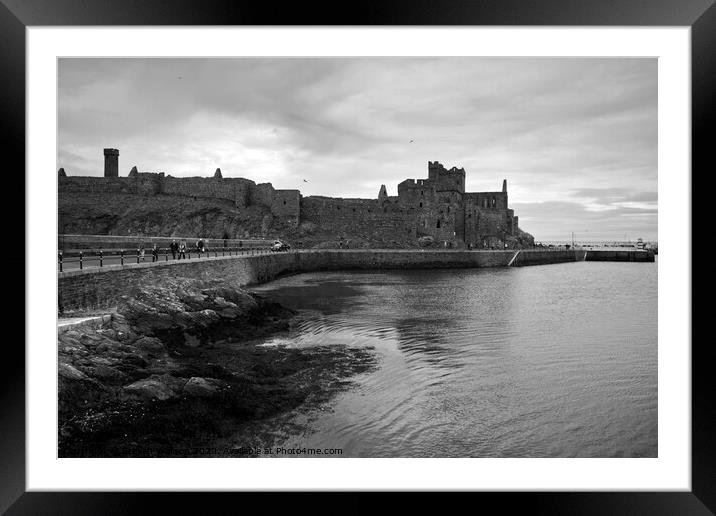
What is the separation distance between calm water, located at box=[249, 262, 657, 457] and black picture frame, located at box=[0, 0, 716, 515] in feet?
4.05

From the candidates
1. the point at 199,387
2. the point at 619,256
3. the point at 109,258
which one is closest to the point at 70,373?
the point at 199,387

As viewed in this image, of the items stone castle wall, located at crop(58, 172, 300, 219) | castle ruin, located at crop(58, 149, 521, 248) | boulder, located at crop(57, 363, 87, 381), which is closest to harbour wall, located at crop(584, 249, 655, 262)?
castle ruin, located at crop(58, 149, 521, 248)

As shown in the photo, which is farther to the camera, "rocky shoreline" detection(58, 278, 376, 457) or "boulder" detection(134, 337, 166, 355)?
"boulder" detection(134, 337, 166, 355)

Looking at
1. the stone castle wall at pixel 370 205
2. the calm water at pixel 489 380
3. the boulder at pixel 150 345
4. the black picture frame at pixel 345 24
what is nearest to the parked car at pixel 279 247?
the stone castle wall at pixel 370 205

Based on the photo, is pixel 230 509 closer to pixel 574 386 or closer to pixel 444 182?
pixel 574 386

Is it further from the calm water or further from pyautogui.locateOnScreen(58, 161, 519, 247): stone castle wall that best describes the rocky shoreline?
pyautogui.locateOnScreen(58, 161, 519, 247): stone castle wall

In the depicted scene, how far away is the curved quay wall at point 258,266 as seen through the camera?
761cm

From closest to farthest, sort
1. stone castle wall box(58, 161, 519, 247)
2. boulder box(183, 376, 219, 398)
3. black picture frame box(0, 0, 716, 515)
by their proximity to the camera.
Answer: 1. black picture frame box(0, 0, 716, 515)
2. boulder box(183, 376, 219, 398)
3. stone castle wall box(58, 161, 519, 247)

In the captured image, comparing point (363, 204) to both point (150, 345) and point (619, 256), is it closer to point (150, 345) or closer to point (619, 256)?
point (619, 256)

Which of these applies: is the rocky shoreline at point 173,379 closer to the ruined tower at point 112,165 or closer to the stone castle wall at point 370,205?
the stone castle wall at point 370,205

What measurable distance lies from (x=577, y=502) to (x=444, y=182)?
38236mm

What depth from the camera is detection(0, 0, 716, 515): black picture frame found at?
348cm
